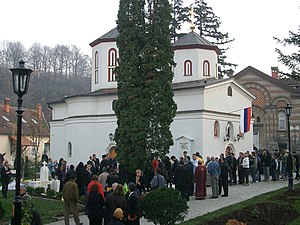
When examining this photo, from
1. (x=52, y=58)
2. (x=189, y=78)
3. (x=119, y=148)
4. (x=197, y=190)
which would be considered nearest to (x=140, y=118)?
(x=119, y=148)

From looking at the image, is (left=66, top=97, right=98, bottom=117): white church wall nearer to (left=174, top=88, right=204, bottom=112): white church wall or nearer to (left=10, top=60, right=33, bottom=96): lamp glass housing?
(left=174, top=88, right=204, bottom=112): white church wall

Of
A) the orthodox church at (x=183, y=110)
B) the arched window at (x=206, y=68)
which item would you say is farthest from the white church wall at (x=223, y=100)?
the arched window at (x=206, y=68)

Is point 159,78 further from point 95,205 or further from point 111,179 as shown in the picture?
point 95,205

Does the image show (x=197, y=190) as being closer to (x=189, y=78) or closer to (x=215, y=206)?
(x=215, y=206)

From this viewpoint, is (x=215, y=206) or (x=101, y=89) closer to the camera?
(x=215, y=206)

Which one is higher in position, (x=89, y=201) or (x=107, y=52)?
(x=107, y=52)

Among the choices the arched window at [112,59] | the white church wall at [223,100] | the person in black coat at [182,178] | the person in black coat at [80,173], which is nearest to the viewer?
the person in black coat at [80,173]

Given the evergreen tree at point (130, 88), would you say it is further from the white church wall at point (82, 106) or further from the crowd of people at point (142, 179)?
the white church wall at point (82, 106)

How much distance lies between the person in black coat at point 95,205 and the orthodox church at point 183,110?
56.5 ft

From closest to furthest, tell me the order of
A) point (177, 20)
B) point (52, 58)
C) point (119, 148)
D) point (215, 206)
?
point (215, 206) < point (119, 148) < point (177, 20) < point (52, 58)

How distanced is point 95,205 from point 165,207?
2053 mm

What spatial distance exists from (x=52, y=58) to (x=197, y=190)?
61.4m

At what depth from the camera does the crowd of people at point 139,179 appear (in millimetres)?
10922

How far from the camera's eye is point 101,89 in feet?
121
